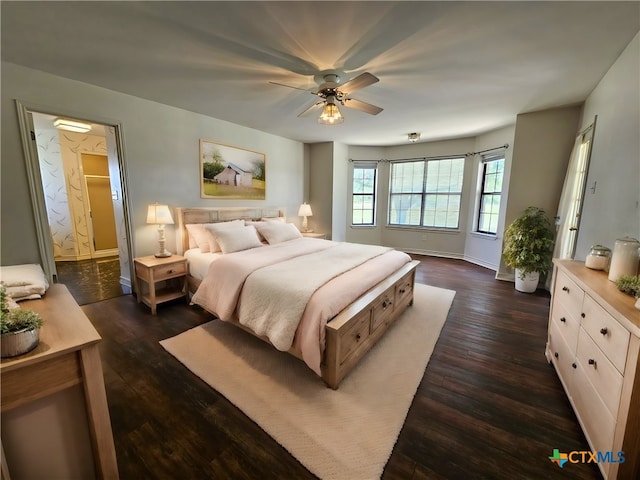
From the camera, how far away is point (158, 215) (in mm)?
3145

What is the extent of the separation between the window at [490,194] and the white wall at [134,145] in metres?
4.27

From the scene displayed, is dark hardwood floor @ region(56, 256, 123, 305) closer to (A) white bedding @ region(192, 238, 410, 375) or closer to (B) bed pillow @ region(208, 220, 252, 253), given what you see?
(B) bed pillow @ region(208, 220, 252, 253)

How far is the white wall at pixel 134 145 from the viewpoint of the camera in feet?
7.84

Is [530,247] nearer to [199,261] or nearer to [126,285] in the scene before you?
[199,261]

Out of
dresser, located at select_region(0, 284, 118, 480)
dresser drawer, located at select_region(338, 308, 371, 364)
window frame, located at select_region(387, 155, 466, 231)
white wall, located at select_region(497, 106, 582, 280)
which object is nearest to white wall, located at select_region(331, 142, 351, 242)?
window frame, located at select_region(387, 155, 466, 231)

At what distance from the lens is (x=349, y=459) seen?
54.7 inches

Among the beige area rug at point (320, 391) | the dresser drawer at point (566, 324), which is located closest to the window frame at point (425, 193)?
the beige area rug at point (320, 391)

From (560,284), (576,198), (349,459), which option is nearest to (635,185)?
(560,284)

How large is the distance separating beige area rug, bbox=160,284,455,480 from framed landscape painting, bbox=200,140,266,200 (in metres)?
2.20

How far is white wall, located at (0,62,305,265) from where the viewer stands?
2391mm

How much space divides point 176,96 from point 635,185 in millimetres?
4439

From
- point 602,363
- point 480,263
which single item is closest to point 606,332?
point 602,363

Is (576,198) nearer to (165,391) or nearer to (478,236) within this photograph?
(478,236)

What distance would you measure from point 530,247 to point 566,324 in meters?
2.27
